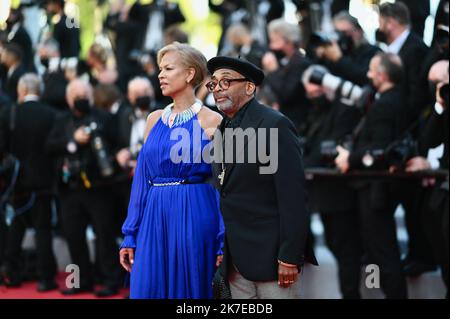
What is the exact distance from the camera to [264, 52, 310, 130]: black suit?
834cm

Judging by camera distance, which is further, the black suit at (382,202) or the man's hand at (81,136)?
the man's hand at (81,136)

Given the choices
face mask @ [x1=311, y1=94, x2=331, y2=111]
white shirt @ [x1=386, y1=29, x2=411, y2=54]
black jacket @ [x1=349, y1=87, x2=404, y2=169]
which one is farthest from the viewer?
face mask @ [x1=311, y1=94, x2=331, y2=111]

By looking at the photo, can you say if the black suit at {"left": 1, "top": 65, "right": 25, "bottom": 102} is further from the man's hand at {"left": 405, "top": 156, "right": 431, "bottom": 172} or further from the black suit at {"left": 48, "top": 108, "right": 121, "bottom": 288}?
the man's hand at {"left": 405, "top": 156, "right": 431, "bottom": 172}

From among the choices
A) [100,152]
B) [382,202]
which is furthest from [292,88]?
[100,152]

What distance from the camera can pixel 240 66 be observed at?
15.3 feet

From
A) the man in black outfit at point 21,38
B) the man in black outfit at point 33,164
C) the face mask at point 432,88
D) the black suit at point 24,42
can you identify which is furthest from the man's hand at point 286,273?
the black suit at point 24,42

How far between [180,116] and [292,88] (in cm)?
330

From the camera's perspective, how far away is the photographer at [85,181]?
859 cm

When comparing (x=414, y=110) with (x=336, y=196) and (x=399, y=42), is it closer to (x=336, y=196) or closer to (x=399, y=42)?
(x=399, y=42)

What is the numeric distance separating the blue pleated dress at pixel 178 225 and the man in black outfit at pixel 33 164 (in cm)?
418

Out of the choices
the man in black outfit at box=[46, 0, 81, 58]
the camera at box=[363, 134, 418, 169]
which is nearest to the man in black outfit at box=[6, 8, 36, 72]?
the man in black outfit at box=[46, 0, 81, 58]

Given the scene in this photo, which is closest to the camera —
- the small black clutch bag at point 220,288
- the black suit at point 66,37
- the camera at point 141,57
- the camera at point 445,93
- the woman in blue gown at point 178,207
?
the small black clutch bag at point 220,288

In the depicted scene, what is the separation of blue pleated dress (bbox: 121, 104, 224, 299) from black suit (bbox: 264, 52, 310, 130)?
3293 mm

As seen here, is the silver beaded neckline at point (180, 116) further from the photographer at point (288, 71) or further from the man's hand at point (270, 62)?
the man's hand at point (270, 62)
